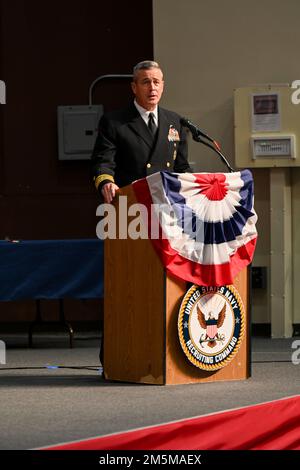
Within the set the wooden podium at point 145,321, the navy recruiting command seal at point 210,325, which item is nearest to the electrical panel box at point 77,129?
the wooden podium at point 145,321

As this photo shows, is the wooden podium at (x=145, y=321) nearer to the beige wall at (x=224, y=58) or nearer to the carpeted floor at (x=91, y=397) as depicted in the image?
the carpeted floor at (x=91, y=397)

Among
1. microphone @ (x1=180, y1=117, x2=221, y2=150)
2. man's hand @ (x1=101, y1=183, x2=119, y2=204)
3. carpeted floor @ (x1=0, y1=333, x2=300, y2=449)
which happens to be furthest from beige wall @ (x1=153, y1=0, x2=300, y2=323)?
man's hand @ (x1=101, y1=183, x2=119, y2=204)

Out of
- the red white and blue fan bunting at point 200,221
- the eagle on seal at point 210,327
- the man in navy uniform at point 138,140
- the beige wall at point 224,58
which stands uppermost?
the beige wall at point 224,58

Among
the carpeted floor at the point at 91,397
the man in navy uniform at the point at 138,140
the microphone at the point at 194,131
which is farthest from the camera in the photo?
the man in navy uniform at the point at 138,140

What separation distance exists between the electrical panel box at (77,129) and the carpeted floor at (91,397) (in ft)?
7.75

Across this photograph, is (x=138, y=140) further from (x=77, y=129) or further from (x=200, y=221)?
(x=77, y=129)

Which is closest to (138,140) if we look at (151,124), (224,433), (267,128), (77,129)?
(151,124)

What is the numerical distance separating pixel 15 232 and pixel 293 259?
224 cm

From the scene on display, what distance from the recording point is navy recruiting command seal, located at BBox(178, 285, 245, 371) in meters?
4.96

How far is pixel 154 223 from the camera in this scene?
4902 millimetres

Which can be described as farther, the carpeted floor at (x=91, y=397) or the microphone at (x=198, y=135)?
the microphone at (x=198, y=135)

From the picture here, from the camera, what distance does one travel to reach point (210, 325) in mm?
5035

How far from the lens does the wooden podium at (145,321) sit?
4.92 meters
